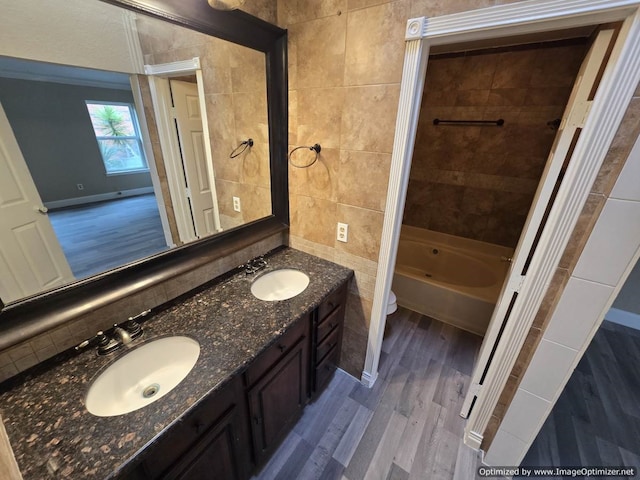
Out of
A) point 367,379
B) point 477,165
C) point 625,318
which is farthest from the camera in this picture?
point 477,165

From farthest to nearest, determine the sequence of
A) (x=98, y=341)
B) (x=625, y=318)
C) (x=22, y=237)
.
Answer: (x=625, y=318)
(x=98, y=341)
(x=22, y=237)

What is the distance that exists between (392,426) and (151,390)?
4.47ft

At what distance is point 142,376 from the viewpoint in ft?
3.35

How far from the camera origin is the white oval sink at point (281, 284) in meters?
1.54

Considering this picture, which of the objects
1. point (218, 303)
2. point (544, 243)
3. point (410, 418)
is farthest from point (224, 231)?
point (410, 418)

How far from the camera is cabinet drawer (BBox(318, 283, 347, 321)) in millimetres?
1424

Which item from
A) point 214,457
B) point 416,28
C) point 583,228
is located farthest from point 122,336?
point 583,228

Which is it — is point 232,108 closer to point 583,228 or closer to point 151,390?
point 151,390

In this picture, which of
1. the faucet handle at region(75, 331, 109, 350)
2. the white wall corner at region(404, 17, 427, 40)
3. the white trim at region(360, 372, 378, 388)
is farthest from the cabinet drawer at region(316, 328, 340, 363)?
the white wall corner at region(404, 17, 427, 40)

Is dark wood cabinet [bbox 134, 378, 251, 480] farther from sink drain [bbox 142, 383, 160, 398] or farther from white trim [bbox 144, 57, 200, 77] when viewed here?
white trim [bbox 144, 57, 200, 77]

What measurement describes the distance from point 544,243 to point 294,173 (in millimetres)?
1296

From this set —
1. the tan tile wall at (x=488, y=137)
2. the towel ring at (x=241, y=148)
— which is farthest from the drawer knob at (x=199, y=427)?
the tan tile wall at (x=488, y=137)

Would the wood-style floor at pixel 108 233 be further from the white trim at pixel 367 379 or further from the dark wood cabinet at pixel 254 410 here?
the white trim at pixel 367 379

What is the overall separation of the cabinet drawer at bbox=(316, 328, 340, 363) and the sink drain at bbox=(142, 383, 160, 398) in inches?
31.5
